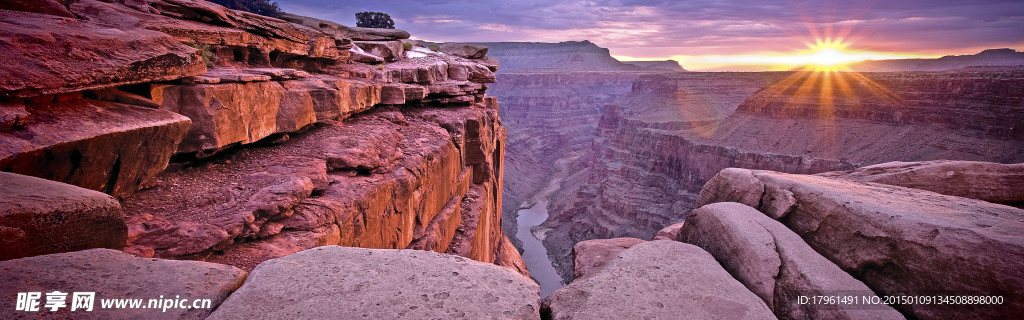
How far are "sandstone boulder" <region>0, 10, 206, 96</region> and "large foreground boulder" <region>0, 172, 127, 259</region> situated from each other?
975mm

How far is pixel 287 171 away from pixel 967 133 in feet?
138

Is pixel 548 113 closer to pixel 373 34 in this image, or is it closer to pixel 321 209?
pixel 373 34

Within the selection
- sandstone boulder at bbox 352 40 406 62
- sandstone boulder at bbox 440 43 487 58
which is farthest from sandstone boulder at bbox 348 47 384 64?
sandstone boulder at bbox 440 43 487 58

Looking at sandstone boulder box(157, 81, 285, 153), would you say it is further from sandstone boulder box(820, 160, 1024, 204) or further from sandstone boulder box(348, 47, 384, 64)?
sandstone boulder box(820, 160, 1024, 204)

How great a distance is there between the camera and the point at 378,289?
119 inches

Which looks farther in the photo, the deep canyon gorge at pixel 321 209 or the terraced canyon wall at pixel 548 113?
the terraced canyon wall at pixel 548 113

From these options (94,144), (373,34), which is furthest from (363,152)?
(373,34)

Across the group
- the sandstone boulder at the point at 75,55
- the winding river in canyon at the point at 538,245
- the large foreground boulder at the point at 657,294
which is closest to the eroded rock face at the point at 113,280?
the sandstone boulder at the point at 75,55

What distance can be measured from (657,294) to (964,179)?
5.57m

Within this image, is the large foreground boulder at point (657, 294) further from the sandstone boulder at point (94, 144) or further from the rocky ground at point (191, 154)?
the sandstone boulder at point (94, 144)

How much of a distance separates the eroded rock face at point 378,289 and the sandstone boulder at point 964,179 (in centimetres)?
640

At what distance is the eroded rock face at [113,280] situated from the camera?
7.38ft

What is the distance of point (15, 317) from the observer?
2.06m

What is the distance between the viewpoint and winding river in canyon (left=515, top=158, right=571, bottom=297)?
99.7ft
